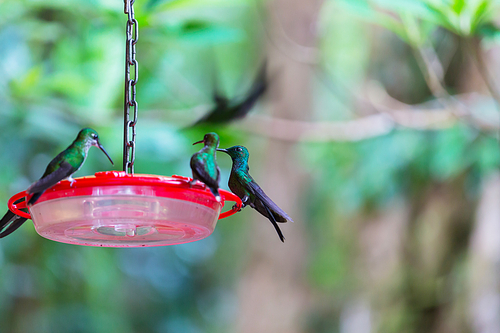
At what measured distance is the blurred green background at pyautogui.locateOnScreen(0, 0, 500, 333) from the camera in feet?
11.2

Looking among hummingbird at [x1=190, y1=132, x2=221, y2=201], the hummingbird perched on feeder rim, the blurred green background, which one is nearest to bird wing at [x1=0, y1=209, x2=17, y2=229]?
the hummingbird perched on feeder rim

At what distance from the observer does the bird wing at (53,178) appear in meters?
1.38

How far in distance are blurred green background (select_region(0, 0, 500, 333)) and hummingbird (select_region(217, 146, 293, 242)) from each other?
96cm

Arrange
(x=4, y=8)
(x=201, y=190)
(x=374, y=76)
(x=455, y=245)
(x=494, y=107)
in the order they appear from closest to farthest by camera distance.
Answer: (x=201, y=190)
(x=4, y=8)
(x=494, y=107)
(x=455, y=245)
(x=374, y=76)

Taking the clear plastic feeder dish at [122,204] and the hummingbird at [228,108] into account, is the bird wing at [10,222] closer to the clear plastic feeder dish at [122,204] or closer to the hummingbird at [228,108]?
the clear plastic feeder dish at [122,204]

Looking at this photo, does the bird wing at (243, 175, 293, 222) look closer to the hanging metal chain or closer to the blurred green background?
the hanging metal chain

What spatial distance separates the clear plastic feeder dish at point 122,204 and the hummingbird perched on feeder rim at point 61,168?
0.04 metres

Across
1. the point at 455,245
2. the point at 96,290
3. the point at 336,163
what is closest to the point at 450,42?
the point at 336,163

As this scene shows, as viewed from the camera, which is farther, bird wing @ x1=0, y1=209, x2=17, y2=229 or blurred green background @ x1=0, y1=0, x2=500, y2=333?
blurred green background @ x1=0, y1=0, x2=500, y2=333

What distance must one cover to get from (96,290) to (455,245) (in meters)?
3.76

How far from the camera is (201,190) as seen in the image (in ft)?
5.16

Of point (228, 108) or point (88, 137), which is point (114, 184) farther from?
point (228, 108)

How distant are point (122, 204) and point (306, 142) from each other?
3.11 meters

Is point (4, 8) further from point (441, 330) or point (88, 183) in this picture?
point (441, 330)
